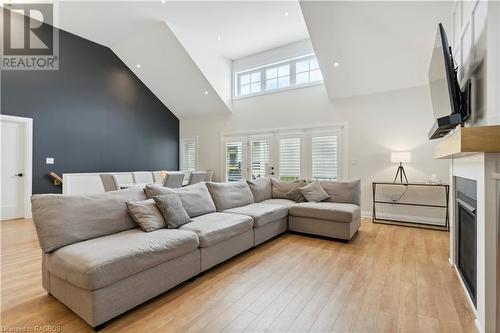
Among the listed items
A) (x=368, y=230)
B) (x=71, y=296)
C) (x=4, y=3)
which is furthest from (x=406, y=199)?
(x=4, y=3)

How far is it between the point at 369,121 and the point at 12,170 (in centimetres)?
750

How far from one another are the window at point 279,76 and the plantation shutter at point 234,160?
1.53 metres

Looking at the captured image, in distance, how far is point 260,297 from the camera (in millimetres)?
2119

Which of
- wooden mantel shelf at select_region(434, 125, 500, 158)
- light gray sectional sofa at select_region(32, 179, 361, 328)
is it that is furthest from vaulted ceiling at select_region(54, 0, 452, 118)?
light gray sectional sofa at select_region(32, 179, 361, 328)

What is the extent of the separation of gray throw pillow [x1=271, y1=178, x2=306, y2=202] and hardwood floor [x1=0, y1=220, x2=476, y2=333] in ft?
4.52

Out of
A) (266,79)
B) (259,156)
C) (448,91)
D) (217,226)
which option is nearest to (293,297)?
(217,226)

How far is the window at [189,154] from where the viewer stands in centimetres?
818

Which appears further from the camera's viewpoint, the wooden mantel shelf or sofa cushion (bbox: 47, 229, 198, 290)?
sofa cushion (bbox: 47, 229, 198, 290)

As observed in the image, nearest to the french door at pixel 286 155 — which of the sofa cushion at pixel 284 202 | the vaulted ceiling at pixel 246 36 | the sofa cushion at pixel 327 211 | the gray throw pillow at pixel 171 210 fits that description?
the vaulted ceiling at pixel 246 36

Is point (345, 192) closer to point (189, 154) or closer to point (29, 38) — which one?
point (189, 154)

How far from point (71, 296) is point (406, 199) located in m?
5.39

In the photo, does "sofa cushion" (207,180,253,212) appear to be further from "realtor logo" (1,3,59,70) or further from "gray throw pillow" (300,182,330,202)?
"realtor logo" (1,3,59,70)

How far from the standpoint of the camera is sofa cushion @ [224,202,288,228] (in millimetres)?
3338

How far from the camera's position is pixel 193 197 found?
324 cm
